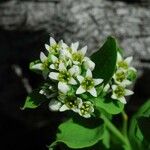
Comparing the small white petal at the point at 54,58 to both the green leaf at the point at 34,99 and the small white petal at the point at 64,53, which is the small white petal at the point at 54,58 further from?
the green leaf at the point at 34,99

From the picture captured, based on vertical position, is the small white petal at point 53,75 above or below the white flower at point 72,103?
above

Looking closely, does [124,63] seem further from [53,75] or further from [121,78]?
[53,75]

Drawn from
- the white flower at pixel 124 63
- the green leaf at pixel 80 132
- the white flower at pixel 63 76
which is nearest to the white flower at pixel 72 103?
the white flower at pixel 63 76

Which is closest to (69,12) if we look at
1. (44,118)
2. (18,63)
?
(18,63)

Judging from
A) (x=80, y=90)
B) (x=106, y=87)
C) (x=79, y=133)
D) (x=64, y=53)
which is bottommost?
(x=79, y=133)

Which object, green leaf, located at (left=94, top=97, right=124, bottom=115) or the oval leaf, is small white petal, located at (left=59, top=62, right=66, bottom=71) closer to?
green leaf, located at (left=94, top=97, right=124, bottom=115)

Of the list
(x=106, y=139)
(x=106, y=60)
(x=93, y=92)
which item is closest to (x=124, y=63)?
(x=106, y=60)
